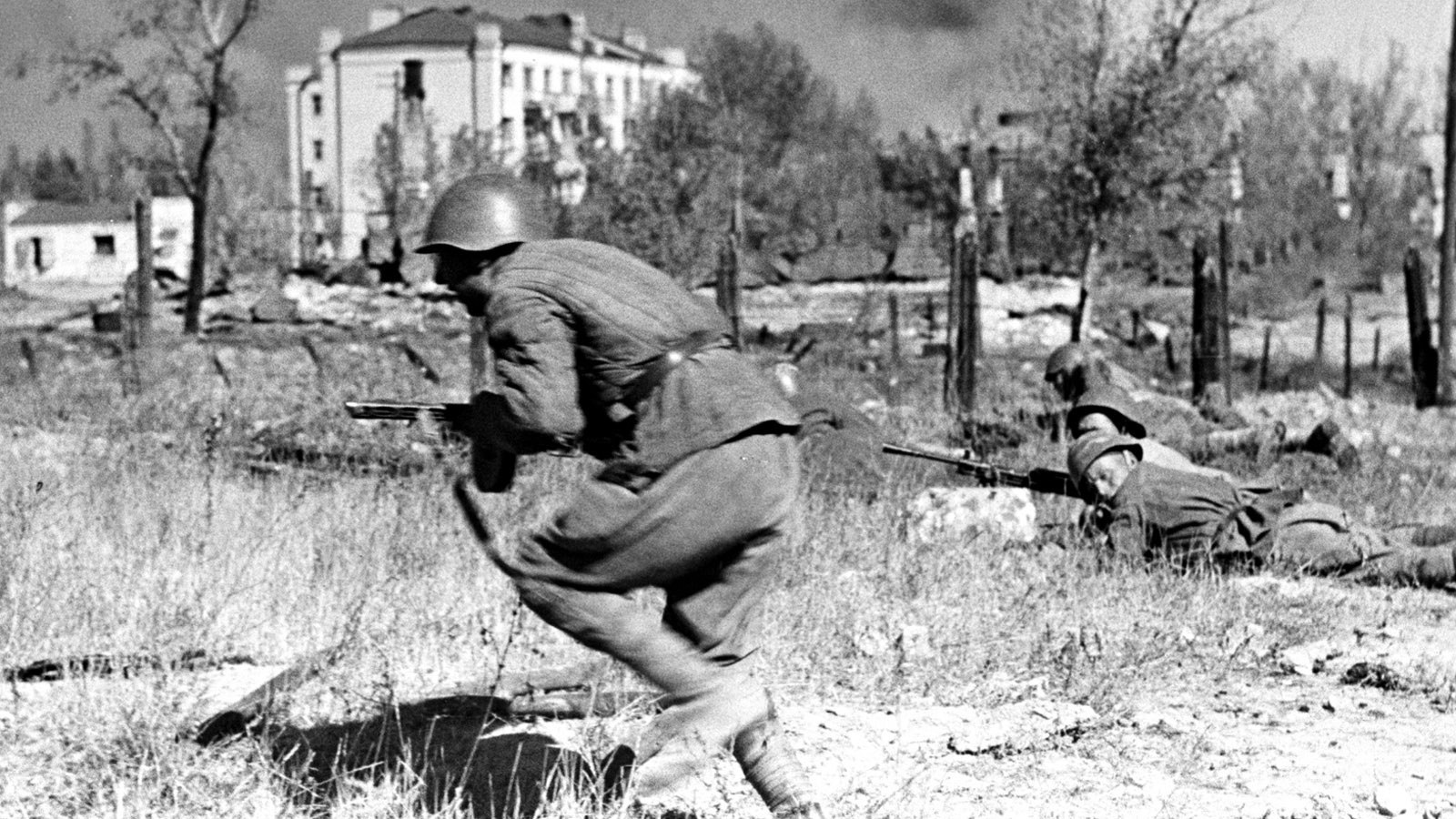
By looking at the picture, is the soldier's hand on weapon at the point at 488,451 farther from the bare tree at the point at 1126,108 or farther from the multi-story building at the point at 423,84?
the multi-story building at the point at 423,84

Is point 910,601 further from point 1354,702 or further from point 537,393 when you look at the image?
point 537,393

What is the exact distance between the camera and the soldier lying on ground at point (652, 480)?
466 cm

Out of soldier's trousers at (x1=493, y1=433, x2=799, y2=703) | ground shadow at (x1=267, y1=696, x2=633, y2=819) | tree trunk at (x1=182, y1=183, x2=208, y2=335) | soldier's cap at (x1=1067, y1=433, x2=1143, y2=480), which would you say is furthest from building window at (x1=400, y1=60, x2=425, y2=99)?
soldier's trousers at (x1=493, y1=433, x2=799, y2=703)

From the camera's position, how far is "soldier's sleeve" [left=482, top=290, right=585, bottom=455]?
4.64 m

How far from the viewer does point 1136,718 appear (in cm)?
651

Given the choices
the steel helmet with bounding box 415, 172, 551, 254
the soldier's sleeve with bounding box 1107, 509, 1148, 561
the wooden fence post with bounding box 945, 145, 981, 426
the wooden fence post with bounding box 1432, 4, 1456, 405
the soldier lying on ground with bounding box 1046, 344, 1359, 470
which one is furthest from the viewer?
the wooden fence post with bounding box 1432, 4, 1456, 405

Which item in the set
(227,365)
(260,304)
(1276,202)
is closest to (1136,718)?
(227,365)

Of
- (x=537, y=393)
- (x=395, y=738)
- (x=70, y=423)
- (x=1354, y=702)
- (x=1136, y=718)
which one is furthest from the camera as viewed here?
(x=70, y=423)

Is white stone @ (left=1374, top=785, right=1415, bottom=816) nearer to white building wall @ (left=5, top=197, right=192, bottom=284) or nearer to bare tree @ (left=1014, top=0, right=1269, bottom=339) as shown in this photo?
bare tree @ (left=1014, top=0, right=1269, bottom=339)

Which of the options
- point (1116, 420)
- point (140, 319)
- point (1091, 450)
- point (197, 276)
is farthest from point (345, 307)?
point (1091, 450)

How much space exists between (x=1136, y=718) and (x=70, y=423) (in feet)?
26.2

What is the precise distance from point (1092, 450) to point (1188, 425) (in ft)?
16.5

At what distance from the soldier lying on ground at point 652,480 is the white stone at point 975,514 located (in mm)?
4618

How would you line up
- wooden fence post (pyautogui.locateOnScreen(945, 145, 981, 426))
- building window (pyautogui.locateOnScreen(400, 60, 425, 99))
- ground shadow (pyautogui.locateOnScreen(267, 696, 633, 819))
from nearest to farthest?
ground shadow (pyautogui.locateOnScreen(267, 696, 633, 819)) → wooden fence post (pyautogui.locateOnScreen(945, 145, 981, 426)) → building window (pyautogui.locateOnScreen(400, 60, 425, 99))
